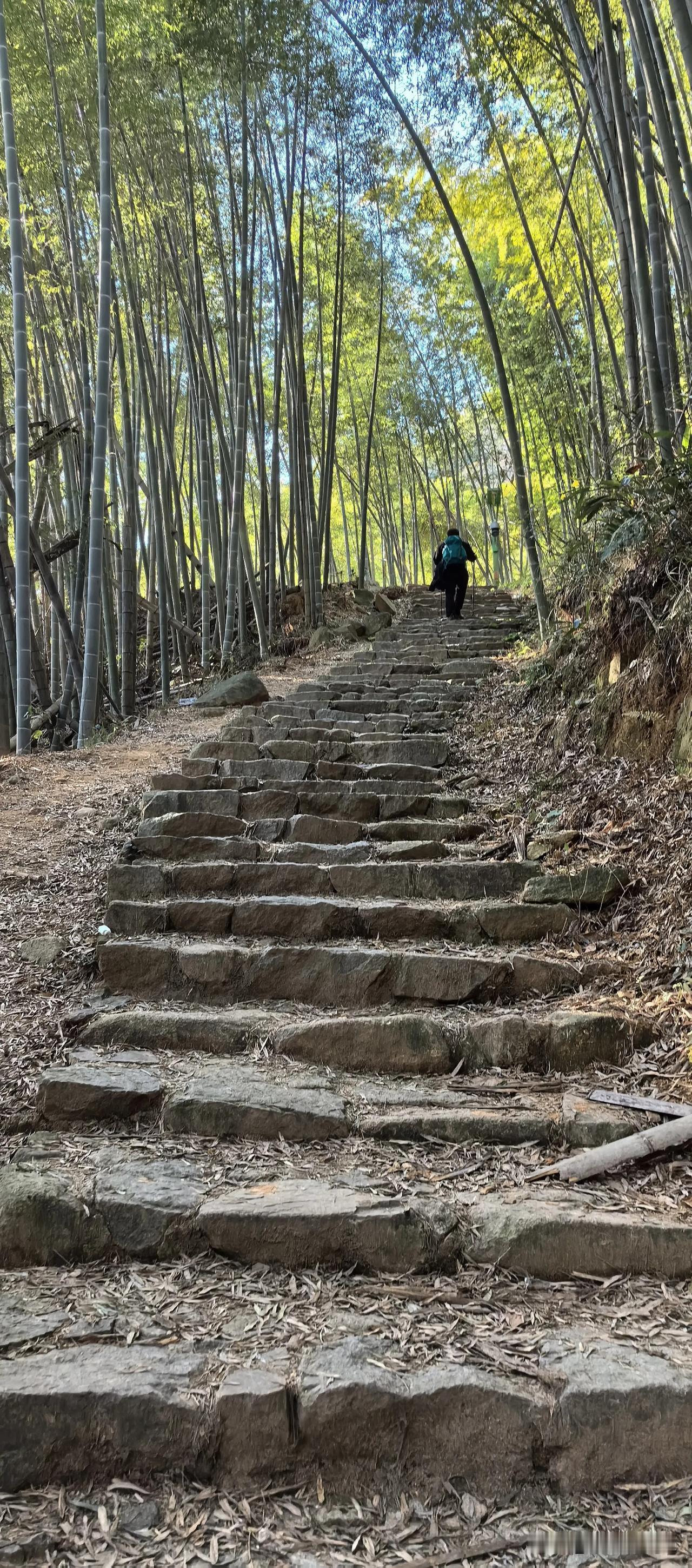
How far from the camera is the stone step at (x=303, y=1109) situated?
1.98m

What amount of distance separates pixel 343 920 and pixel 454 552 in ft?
22.7

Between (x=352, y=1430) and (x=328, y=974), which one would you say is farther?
(x=328, y=974)

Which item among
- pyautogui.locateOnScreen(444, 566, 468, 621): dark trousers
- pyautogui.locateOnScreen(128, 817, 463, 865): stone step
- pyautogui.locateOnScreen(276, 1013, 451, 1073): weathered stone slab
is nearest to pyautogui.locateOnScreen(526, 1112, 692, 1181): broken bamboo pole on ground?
pyautogui.locateOnScreen(276, 1013, 451, 1073): weathered stone slab

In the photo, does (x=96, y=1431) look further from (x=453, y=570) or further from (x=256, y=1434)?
(x=453, y=570)

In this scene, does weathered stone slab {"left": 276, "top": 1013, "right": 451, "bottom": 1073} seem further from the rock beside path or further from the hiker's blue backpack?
the hiker's blue backpack

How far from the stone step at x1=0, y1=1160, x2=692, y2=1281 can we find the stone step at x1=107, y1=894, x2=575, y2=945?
1145mm

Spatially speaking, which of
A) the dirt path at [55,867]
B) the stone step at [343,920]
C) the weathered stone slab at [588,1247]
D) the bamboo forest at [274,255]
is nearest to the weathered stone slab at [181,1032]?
the dirt path at [55,867]

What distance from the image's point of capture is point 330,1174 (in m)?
1.85

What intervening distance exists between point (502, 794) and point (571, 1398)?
275 cm

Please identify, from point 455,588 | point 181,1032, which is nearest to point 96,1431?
point 181,1032

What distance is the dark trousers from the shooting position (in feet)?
30.6

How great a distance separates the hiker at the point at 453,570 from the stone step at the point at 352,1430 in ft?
27.2

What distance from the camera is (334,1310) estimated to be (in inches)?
60.7

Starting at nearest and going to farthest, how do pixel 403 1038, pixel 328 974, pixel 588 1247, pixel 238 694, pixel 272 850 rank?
pixel 588 1247 < pixel 403 1038 < pixel 328 974 < pixel 272 850 < pixel 238 694
